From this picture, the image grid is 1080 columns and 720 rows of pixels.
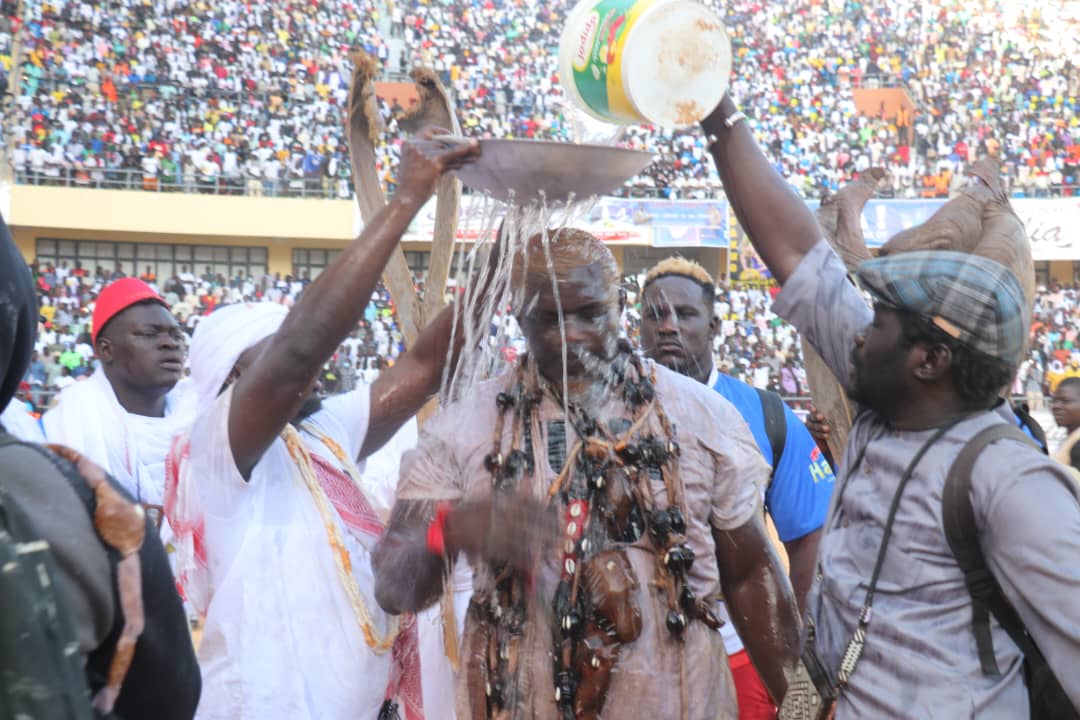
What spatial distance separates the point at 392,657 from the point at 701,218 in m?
24.4

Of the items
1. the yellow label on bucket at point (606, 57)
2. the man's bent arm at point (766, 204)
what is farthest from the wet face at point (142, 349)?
the man's bent arm at point (766, 204)

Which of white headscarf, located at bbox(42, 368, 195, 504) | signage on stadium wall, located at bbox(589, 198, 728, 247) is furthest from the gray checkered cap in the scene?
signage on stadium wall, located at bbox(589, 198, 728, 247)

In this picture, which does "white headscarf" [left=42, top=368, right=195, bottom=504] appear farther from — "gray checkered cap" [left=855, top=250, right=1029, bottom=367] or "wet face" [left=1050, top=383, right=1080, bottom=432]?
"wet face" [left=1050, top=383, right=1080, bottom=432]

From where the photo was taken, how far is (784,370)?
19.4 meters

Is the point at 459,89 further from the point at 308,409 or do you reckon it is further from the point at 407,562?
the point at 407,562

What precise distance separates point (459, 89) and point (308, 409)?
2623cm

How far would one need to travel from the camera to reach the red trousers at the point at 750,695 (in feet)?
11.8

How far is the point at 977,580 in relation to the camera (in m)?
2.10

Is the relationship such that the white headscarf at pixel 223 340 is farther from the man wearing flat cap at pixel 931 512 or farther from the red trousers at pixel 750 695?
the red trousers at pixel 750 695

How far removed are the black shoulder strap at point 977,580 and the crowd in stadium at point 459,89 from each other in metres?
22.1

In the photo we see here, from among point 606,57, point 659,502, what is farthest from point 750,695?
point 606,57

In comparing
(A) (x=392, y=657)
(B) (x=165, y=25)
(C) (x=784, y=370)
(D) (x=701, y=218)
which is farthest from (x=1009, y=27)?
(A) (x=392, y=657)

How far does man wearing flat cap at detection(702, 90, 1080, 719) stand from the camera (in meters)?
2.02

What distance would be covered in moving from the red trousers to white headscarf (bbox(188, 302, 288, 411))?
1.73 metres
